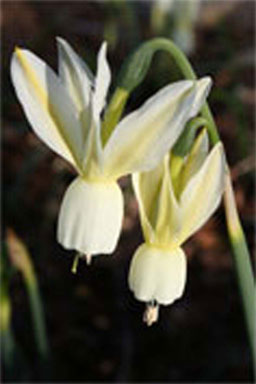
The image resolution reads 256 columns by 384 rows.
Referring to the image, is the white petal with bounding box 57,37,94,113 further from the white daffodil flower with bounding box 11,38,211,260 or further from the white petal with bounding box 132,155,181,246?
the white petal with bounding box 132,155,181,246

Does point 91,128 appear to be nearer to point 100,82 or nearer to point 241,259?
point 100,82

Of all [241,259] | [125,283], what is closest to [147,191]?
[241,259]

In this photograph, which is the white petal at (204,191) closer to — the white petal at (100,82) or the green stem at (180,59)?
the green stem at (180,59)

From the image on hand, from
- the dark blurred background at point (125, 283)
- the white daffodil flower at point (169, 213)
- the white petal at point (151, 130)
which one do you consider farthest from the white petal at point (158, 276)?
the dark blurred background at point (125, 283)

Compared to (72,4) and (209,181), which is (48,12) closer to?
(72,4)

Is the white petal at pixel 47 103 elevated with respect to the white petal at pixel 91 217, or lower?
elevated

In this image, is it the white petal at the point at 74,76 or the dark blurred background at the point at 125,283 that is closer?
the white petal at the point at 74,76
